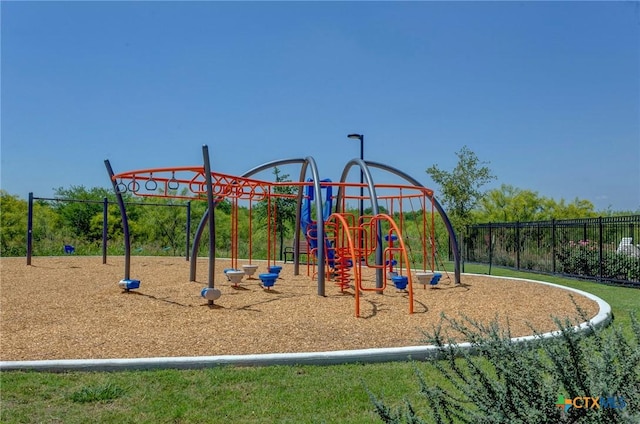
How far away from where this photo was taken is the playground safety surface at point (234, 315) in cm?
596

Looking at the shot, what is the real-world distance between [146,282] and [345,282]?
184 inches

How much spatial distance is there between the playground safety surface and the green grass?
743 millimetres

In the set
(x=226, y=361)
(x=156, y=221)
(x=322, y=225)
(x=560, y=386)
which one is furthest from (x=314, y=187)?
(x=156, y=221)

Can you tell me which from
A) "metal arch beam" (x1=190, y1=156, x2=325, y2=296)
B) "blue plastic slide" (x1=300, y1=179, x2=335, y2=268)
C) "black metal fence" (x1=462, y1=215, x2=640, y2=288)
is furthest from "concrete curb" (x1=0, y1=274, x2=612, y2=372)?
"black metal fence" (x1=462, y1=215, x2=640, y2=288)

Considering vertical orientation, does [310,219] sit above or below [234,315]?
above

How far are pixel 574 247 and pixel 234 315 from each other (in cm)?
1264

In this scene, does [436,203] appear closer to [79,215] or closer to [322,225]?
[322,225]

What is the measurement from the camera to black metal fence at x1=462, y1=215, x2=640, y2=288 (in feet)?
45.9

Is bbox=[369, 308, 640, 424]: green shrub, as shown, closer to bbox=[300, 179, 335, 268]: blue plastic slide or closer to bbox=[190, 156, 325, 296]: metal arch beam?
bbox=[190, 156, 325, 296]: metal arch beam

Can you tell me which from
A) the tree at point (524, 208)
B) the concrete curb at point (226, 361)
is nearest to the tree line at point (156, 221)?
the tree at point (524, 208)

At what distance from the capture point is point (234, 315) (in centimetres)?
756

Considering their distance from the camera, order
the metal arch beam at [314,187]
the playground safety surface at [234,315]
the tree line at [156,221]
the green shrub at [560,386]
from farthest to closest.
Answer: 1. the tree line at [156,221]
2. the metal arch beam at [314,187]
3. the playground safety surface at [234,315]
4. the green shrub at [560,386]

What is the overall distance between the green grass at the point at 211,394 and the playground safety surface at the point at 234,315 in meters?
0.74

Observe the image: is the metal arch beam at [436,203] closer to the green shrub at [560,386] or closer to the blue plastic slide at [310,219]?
the blue plastic slide at [310,219]
